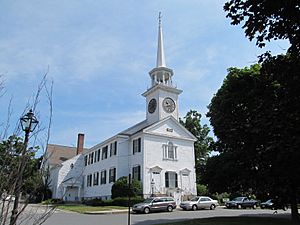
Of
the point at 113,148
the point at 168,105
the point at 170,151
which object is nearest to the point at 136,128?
the point at 113,148

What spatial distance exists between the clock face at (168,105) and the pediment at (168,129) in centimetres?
202

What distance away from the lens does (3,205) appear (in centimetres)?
436

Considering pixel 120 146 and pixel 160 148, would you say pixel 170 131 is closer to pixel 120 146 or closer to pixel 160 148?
pixel 160 148

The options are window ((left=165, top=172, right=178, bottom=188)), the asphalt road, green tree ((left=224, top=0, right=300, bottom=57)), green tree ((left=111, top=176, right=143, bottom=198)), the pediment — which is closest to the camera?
green tree ((left=224, top=0, right=300, bottom=57))

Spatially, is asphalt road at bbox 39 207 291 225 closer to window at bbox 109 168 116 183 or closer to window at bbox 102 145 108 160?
window at bbox 109 168 116 183

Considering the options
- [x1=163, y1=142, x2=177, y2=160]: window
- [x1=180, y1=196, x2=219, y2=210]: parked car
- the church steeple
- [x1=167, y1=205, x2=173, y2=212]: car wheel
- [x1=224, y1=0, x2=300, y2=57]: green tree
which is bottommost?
[x1=167, y1=205, x2=173, y2=212]: car wheel

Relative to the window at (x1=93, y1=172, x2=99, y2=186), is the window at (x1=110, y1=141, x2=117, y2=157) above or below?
above

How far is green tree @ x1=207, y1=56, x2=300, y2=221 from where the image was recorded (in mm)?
10285

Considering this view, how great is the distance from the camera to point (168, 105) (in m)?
42.8

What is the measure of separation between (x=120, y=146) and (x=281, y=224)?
2613 cm

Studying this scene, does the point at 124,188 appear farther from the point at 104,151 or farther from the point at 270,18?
the point at 270,18

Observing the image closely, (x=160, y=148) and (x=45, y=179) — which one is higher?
(x=160, y=148)

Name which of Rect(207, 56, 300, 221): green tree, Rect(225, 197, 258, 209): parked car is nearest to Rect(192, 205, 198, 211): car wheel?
Rect(225, 197, 258, 209): parked car

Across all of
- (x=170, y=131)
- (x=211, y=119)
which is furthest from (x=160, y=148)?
(x=211, y=119)
